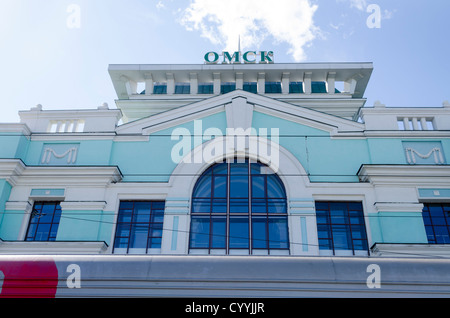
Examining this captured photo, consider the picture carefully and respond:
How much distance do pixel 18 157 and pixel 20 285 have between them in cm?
681

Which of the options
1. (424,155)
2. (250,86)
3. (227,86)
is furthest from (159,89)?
(424,155)

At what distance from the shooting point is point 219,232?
47.2ft

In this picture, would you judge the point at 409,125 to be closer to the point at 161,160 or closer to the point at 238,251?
the point at 238,251

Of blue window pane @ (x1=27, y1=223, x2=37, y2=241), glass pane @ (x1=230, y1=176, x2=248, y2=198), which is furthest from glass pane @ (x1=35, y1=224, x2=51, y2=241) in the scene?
glass pane @ (x1=230, y1=176, x2=248, y2=198)

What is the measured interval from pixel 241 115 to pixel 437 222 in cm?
717

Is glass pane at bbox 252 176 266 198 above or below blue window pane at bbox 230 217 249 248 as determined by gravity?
above

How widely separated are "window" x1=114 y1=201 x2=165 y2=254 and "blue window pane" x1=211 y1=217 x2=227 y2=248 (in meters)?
1.64

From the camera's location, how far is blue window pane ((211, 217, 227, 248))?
46.5ft

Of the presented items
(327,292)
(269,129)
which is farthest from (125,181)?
(327,292)

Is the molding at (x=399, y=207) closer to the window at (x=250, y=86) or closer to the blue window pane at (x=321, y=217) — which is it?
the blue window pane at (x=321, y=217)

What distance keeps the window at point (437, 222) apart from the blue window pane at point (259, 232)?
4.96m

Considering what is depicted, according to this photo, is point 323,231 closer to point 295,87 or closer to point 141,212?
point 141,212

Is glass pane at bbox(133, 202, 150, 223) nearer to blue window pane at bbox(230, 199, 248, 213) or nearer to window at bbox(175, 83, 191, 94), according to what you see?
blue window pane at bbox(230, 199, 248, 213)

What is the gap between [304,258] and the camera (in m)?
10.1
